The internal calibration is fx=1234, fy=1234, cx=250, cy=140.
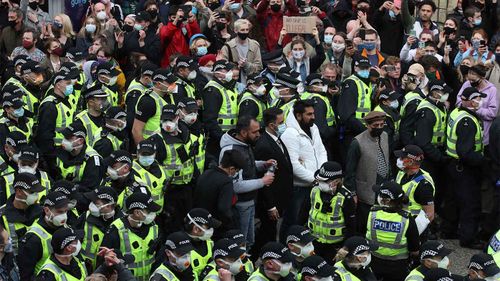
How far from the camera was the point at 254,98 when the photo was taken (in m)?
15.9

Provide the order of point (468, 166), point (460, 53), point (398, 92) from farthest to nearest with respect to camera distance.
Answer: point (460, 53) < point (398, 92) < point (468, 166)

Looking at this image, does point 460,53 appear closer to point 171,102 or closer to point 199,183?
point 171,102

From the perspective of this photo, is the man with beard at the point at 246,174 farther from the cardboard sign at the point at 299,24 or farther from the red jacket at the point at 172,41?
the red jacket at the point at 172,41

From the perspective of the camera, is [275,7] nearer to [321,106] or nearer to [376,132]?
[321,106]

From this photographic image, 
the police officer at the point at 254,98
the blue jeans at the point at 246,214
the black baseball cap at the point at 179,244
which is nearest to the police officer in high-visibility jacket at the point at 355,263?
the black baseball cap at the point at 179,244

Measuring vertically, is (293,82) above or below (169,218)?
above

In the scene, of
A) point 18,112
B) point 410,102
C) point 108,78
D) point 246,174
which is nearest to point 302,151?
point 246,174

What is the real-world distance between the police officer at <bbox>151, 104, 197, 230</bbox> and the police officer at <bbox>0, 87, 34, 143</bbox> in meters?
1.94

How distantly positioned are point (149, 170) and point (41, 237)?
6.84 ft

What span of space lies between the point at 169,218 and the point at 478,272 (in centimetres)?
404

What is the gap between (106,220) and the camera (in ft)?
41.0

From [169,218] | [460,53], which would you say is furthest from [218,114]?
[460,53]

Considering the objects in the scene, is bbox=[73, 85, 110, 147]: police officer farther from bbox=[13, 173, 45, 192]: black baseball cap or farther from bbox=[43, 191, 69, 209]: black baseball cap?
bbox=[43, 191, 69, 209]: black baseball cap

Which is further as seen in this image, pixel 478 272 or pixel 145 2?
pixel 145 2
